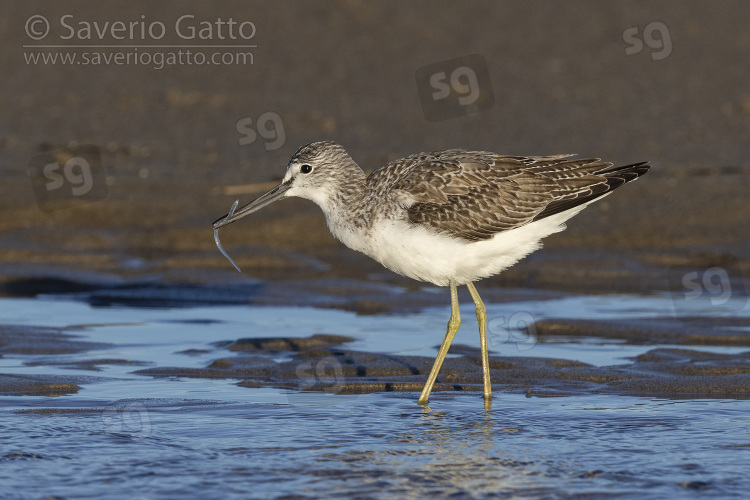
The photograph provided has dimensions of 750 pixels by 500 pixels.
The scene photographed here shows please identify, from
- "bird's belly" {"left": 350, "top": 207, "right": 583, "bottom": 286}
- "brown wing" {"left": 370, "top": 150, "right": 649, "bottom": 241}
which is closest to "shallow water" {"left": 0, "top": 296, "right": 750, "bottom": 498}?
"bird's belly" {"left": 350, "top": 207, "right": 583, "bottom": 286}

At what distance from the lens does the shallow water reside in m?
6.94

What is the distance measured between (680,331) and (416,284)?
10.8ft

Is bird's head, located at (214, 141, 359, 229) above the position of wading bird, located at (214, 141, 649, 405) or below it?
above

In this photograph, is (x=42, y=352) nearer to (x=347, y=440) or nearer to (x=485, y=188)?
(x=347, y=440)

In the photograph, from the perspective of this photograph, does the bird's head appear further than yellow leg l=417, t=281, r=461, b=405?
Yes

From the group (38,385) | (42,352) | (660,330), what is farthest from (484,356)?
(42,352)

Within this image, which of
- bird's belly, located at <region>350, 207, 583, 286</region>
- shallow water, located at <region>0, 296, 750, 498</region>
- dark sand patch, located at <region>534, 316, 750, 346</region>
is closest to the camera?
A: shallow water, located at <region>0, 296, 750, 498</region>

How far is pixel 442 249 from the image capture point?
8.71 meters

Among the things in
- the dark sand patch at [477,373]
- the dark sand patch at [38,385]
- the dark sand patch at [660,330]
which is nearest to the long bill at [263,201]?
the dark sand patch at [477,373]

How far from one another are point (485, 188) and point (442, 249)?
0.64 metres

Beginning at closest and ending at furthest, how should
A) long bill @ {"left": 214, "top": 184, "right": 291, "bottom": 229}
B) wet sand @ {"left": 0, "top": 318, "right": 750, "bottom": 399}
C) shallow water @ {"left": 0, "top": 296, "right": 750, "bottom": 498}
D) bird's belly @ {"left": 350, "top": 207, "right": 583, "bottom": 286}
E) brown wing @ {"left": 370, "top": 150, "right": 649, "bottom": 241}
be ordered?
shallow water @ {"left": 0, "top": 296, "right": 750, "bottom": 498} < bird's belly @ {"left": 350, "top": 207, "right": 583, "bottom": 286} < brown wing @ {"left": 370, "top": 150, "right": 649, "bottom": 241} < wet sand @ {"left": 0, "top": 318, "right": 750, "bottom": 399} < long bill @ {"left": 214, "top": 184, "right": 291, "bottom": 229}

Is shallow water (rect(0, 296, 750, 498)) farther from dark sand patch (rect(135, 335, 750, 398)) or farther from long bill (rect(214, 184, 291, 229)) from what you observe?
long bill (rect(214, 184, 291, 229))

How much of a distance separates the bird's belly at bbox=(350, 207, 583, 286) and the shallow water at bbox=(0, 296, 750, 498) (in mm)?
998

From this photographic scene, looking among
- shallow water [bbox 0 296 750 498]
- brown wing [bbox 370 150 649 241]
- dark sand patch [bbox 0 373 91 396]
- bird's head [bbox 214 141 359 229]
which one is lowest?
shallow water [bbox 0 296 750 498]
